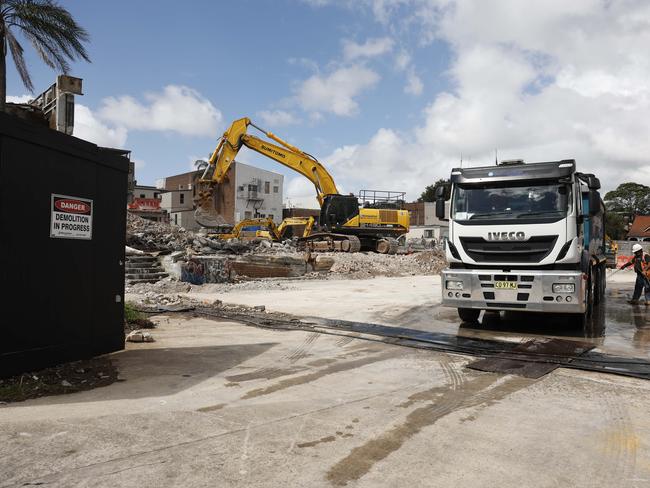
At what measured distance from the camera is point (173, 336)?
28.8ft

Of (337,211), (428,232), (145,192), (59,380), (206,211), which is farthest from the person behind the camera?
(145,192)

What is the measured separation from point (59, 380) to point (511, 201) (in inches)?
305

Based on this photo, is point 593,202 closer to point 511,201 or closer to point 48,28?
point 511,201

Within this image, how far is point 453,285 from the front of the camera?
9836 millimetres

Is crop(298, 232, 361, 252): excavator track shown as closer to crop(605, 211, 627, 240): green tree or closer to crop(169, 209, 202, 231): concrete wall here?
crop(169, 209, 202, 231): concrete wall

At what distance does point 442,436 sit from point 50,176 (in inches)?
193

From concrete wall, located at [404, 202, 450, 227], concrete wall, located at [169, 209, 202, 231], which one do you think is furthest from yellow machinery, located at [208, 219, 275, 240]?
concrete wall, located at [404, 202, 450, 227]

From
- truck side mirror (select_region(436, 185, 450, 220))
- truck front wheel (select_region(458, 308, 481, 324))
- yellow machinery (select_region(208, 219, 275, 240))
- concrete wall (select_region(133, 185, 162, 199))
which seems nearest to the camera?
truck side mirror (select_region(436, 185, 450, 220))

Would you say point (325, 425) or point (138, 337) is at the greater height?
point (138, 337)

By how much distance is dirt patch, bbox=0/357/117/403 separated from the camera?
5196 millimetres

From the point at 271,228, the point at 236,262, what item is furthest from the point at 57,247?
the point at 271,228

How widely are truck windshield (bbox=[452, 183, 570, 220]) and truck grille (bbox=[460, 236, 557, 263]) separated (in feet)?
1.45

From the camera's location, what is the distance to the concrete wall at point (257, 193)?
6806 centimetres

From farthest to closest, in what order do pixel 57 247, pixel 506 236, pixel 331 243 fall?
1. pixel 331 243
2. pixel 506 236
3. pixel 57 247
